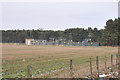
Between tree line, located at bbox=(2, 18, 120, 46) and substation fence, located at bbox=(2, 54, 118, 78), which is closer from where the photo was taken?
substation fence, located at bbox=(2, 54, 118, 78)

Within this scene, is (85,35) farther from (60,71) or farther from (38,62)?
(60,71)

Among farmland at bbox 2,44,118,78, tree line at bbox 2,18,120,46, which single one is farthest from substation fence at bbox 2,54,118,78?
tree line at bbox 2,18,120,46

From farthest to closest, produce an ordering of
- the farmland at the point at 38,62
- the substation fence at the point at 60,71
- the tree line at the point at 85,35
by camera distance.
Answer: the tree line at the point at 85,35
the farmland at the point at 38,62
the substation fence at the point at 60,71

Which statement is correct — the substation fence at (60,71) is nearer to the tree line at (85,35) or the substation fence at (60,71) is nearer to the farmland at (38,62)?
the farmland at (38,62)

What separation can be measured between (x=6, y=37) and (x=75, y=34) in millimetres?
77507

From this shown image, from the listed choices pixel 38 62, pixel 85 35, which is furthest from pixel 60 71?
pixel 85 35

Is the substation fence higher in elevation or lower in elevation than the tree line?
lower

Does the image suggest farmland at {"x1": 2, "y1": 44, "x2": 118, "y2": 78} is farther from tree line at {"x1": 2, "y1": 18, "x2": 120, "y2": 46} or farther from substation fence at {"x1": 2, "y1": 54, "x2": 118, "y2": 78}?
tree line at {"x1": 2, "y1": 18, "x2": 120, "y2": 46}

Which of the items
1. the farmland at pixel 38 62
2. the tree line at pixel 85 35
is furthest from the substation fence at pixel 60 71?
the tree line at pixel 85 35

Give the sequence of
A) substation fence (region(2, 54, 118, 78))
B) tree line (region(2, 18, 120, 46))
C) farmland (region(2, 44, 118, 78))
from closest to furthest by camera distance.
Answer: substation fence (region(2, 54, 118, 78))
farmland (region(2, 44, 118, 78))
tree line (region(2, 18, 120, 46))

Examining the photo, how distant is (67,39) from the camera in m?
151

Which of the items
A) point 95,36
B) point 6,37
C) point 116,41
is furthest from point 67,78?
point 6,37

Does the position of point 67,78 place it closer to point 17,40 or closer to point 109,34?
point 109,34

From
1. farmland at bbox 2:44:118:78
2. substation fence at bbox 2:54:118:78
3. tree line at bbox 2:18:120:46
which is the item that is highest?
tree line at bbox 2:18:120:46
